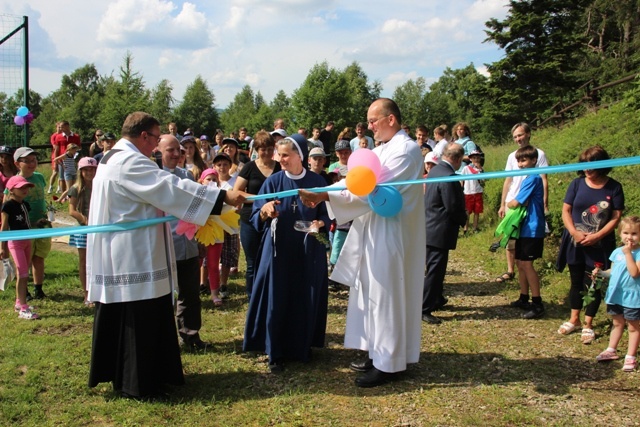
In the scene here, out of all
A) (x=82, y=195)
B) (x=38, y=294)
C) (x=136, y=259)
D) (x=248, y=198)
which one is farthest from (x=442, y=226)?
(x=38, y=294)

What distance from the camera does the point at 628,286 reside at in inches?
194

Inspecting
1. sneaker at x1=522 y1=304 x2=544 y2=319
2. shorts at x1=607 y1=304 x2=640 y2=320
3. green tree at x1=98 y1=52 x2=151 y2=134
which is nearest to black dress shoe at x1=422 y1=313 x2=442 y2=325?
sneaker at x1=522 y1=304 x2=544 y2=319

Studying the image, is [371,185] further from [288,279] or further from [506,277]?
[506,277]

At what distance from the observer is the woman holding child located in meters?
5.56

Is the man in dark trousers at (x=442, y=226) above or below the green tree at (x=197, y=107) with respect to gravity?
below

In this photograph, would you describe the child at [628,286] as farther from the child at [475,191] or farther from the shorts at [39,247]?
the shorts at [39,247]

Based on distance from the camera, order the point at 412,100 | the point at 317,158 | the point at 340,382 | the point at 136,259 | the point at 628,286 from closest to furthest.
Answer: the point at 136,259 < the point at 340,382 < the point at 628,286 < the point at 317,158 < the point at 412,100

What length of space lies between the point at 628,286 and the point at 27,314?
6.56 m

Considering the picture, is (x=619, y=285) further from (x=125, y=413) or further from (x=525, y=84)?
(x=525, y=84)

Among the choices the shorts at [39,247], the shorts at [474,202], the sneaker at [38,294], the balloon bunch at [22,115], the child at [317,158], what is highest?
the balloon bunch at [22,115]

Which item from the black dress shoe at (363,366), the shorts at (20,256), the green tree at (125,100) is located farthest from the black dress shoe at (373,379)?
the green tree at (125,100)

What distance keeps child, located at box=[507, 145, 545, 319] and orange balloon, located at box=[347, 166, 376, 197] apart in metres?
2.90

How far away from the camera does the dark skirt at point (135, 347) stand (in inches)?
169

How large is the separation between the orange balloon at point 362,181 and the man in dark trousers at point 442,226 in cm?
245
